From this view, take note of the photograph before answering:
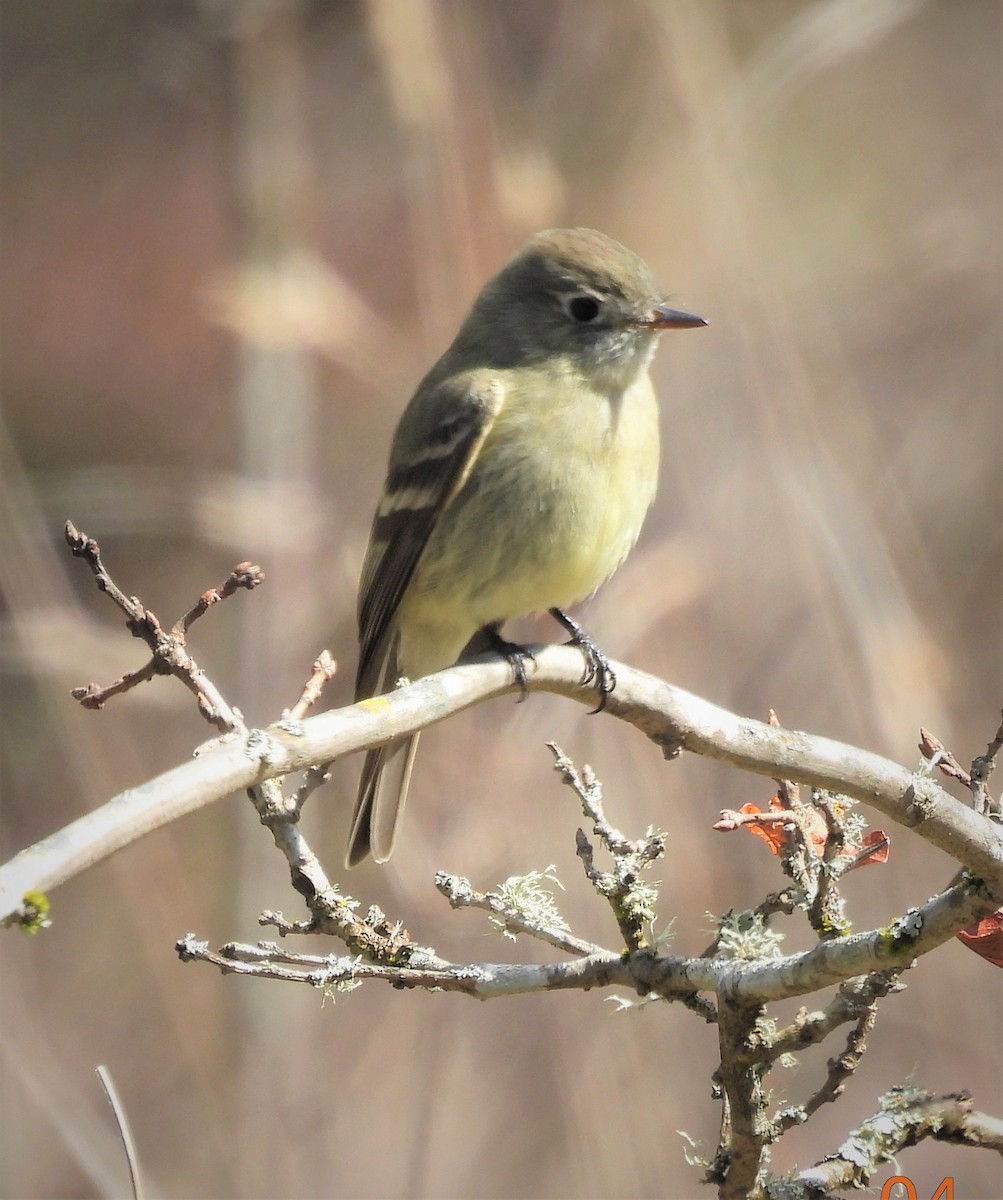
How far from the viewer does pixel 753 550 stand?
494 cm

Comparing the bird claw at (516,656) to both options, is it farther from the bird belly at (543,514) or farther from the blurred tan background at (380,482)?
the blurred tan background at (380,482)

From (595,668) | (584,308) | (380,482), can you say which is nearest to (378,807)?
(595,668)

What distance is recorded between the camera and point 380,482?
5164 mm

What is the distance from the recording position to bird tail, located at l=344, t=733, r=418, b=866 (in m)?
2.85

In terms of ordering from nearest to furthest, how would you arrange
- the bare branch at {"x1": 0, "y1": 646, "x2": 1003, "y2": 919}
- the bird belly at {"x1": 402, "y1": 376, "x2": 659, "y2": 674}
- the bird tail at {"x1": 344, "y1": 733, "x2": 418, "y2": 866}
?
the bare branch at {"x1": 0, "y1": 646, "x2": 1003, "y2": 919}
the bird belly at {"x1": 402, "y1": 376, "x2": 659, "y2": 674}
the bird tail at {"x1": 344, "y1": 733, "x2": 418, "y2": 866}

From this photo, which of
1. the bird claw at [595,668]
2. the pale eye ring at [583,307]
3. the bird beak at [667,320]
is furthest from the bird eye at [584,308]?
the bird claw at [595,668]

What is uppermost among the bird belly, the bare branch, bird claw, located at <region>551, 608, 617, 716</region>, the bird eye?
the bird eye

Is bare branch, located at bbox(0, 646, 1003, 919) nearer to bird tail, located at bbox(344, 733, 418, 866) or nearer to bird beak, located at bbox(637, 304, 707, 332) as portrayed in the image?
bird tail, located at bbox(344, 733, 418, 866)

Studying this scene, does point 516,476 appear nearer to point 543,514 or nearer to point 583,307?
point 543,514

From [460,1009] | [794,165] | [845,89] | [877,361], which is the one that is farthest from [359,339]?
[845,89]

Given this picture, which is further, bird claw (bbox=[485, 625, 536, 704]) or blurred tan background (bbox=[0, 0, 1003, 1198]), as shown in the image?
blurred tan background (bbox=[0, 0, 1003, 1198])

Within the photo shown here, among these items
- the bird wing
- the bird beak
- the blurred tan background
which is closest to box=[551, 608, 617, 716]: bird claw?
the bird wing

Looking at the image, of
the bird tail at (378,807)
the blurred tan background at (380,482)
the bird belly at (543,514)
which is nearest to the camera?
the bird belly at (543,514)

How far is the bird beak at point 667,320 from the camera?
2.81 metres
